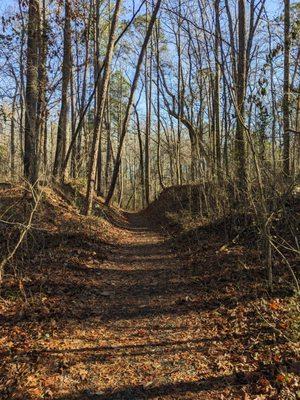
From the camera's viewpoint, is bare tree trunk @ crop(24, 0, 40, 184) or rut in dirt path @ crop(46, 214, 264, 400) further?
bare tree trunk @ crop(24, 0, 40, 184)

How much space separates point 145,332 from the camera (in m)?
5.00

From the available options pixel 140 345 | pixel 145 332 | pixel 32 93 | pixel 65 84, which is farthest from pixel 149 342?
pixel 65 84

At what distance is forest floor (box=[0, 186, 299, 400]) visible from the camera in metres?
3.74

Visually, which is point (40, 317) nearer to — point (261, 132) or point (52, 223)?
point (52, 223)

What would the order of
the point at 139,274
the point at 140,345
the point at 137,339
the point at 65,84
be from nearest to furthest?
the point at 140,345 → the point at 137,339 → the point at 139,274 → the point at 65,84

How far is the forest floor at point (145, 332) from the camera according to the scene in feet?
12.3

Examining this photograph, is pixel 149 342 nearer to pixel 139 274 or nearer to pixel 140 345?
pixel 140 345

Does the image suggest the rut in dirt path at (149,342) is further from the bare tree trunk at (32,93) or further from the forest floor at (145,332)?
the bare tree trunk at (32,93)

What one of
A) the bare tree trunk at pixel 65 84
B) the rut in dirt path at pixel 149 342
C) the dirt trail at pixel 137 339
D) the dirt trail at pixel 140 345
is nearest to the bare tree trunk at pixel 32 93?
the bare tree trunk at pixel 65 84

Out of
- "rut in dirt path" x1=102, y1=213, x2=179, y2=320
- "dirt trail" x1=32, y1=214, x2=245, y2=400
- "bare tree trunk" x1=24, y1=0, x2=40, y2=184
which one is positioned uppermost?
"bare tree trunk" x1=24, y1=0, x2=40, y2=184

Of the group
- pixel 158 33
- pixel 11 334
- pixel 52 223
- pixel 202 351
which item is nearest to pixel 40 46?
pixel 52 223

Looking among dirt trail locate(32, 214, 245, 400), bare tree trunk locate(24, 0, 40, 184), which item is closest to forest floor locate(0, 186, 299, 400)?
dirt trail locate(32, 214, 245, 400)

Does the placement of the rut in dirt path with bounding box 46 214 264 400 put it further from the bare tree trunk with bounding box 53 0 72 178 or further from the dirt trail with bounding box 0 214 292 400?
the bare tree trunk with bounding box 53 0 72 178

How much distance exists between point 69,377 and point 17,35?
1004 cm
